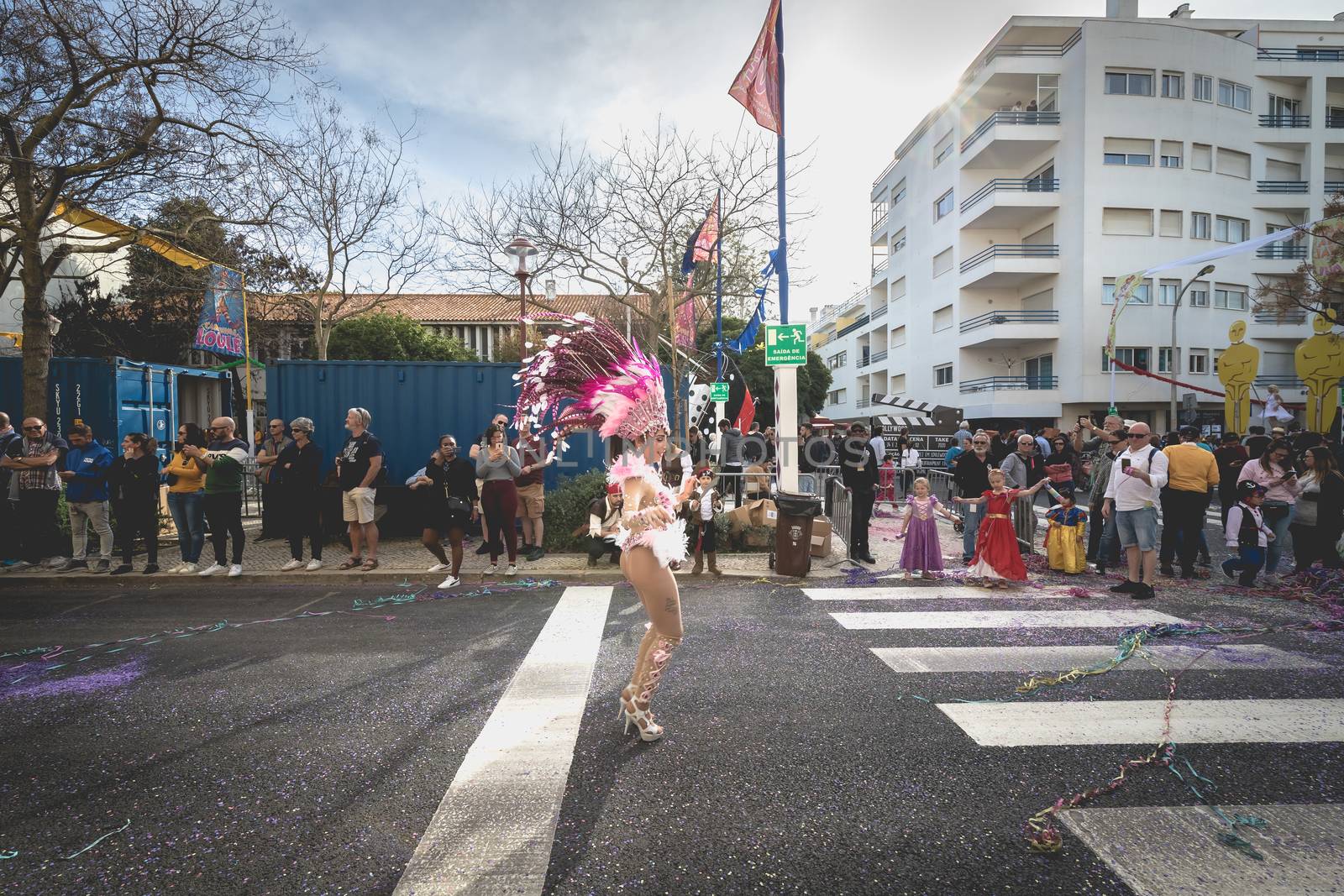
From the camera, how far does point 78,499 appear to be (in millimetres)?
8430

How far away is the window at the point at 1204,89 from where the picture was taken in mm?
28531

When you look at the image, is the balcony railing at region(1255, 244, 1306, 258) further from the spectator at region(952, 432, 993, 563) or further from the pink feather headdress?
the pink feather headdress


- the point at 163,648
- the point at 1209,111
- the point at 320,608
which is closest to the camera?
the point at 163,648

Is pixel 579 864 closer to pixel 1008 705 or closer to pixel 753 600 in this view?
pixel 1008 705

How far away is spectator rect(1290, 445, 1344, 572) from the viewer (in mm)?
7570

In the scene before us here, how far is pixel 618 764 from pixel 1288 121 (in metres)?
42.6

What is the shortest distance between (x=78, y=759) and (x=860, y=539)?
823 centimetres

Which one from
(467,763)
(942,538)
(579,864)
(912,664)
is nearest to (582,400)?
(467,763)

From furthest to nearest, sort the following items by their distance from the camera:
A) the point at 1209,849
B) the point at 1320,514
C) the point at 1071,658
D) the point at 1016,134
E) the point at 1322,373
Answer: the point at 1016,134
the point at 1322,373
the point at 1320,514
the point at 1071,658
the point at 1209,849

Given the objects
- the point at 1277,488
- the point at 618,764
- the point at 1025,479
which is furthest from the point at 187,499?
the point at 1277,488

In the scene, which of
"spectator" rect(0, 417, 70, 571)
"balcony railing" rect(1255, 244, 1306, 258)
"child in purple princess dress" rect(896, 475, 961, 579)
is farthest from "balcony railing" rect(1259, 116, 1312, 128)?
"spectator" rect(0, 417, 70, 571)

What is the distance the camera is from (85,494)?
8.40m

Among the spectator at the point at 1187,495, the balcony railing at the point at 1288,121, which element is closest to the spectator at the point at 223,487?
the spectator at the point at 1187,495

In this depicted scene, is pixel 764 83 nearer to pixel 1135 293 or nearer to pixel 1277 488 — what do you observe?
pixel 1277 488
